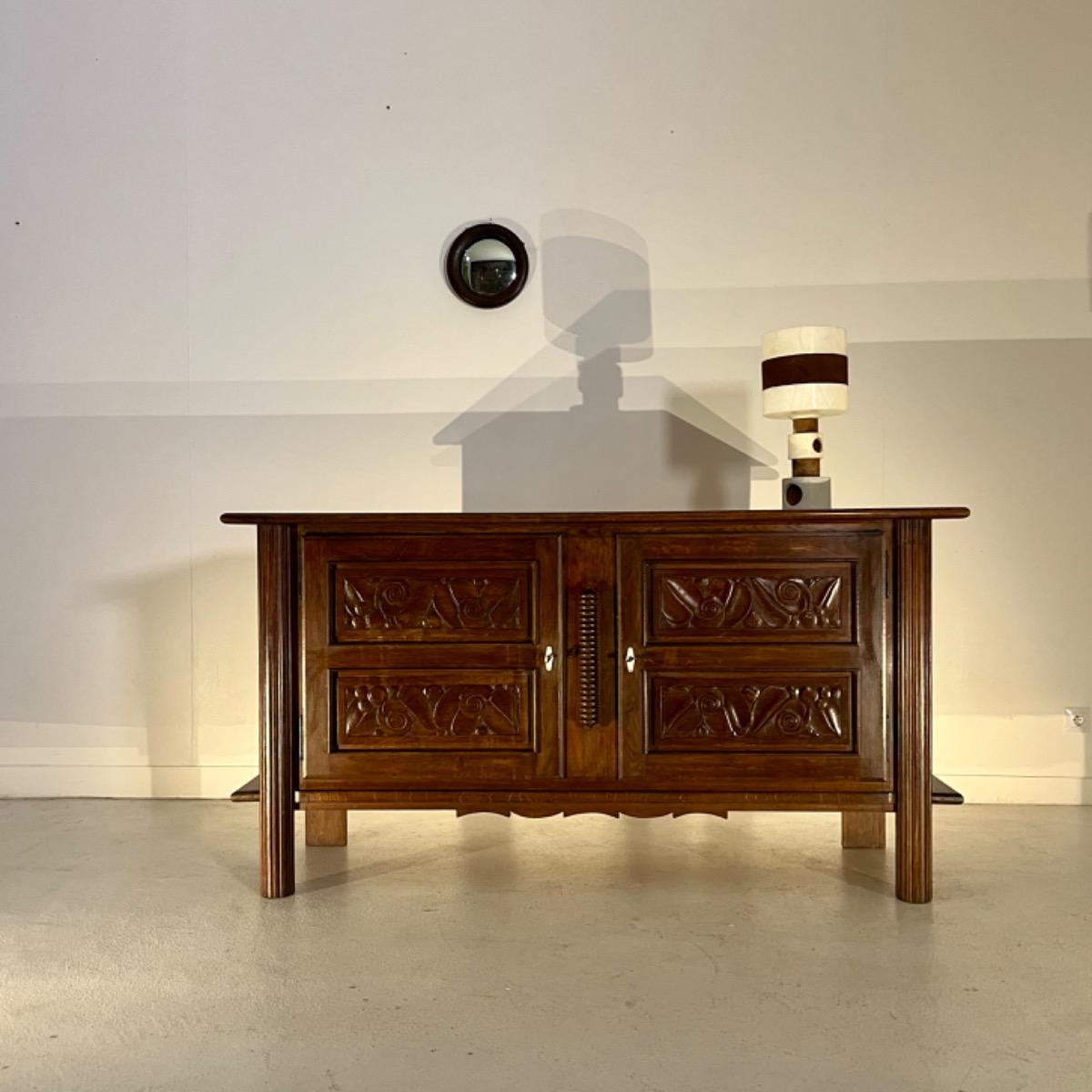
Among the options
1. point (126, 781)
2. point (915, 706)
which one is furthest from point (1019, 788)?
point (126, 781)

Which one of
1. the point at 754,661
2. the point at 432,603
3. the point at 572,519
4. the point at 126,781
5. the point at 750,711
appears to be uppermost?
the point at 572,519

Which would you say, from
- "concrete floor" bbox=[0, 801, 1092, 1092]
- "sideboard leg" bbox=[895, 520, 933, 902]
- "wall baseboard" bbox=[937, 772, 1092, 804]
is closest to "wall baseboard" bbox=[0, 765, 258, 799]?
"concrete floor" bbox=[0, 801, 1092, 1092]

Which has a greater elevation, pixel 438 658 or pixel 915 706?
pixel 438 658

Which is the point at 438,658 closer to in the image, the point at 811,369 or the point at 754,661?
the point at 754,661

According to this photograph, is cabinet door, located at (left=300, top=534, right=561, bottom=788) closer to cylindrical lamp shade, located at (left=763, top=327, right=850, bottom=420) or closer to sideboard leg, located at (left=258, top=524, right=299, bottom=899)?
sideboard leg, located at (left=258, top=524, right=299, bottom=899)

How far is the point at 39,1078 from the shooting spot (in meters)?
1.63

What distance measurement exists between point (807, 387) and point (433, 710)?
1.16m

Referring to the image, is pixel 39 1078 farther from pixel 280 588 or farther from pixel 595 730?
pixel 595 730

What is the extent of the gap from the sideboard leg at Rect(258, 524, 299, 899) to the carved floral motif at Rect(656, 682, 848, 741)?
0.82 m

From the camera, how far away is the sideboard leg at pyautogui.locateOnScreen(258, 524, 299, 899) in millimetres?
2451

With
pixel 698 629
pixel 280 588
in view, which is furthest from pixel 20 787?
pixel 698 629

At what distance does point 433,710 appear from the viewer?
2469 mm

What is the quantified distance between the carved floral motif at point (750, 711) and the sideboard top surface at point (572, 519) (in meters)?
0.36

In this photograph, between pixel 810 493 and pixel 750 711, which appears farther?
pixel 810 493
